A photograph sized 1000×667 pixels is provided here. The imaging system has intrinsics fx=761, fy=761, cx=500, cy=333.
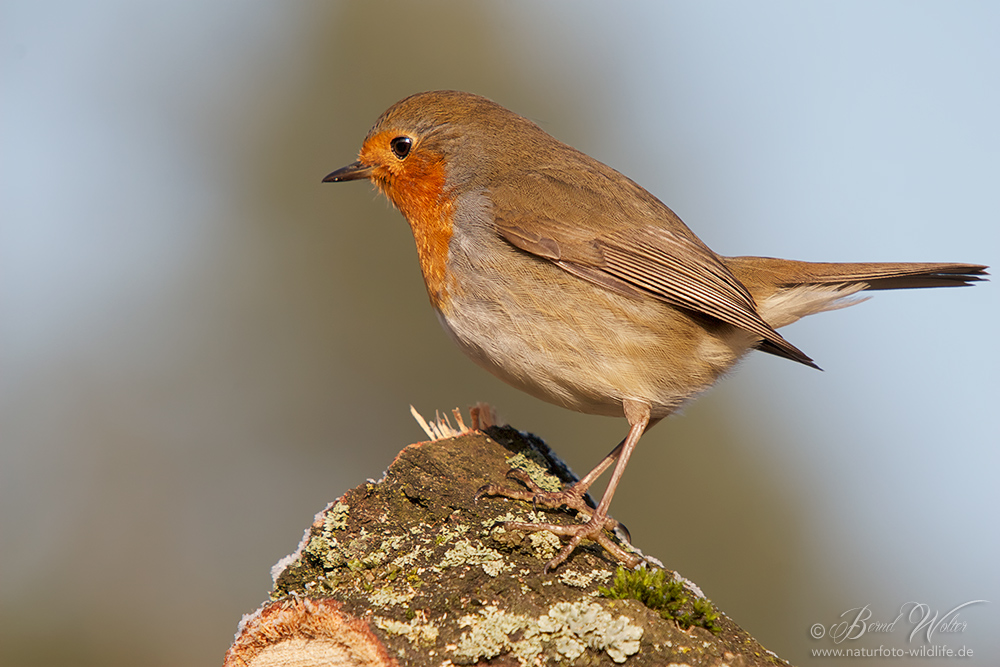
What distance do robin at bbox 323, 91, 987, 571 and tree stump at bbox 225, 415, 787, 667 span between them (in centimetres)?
48

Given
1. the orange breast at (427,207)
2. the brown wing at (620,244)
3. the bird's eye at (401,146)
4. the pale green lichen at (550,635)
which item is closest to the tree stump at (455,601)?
the pale green lichen at (550,635)

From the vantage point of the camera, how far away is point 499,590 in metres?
2.36

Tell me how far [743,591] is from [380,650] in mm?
10434

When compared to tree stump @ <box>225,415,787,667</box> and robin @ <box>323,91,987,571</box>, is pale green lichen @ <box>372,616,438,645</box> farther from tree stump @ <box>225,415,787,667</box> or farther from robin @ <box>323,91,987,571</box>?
robin @ <box>323,91,987,571</box>

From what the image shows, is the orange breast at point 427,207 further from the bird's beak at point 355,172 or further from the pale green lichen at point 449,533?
the pale green lichen at point 449,533

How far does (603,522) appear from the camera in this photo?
9.93 ft

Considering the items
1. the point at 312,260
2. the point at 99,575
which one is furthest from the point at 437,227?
the point at 99,575

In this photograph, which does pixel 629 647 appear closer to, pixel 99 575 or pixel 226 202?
pixel 99 575

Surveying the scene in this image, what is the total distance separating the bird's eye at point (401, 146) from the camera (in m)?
4.04

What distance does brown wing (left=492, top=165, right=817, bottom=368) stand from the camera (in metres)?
3.62

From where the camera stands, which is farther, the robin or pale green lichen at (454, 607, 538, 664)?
the robin

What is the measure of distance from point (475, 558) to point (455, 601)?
8.1 inches

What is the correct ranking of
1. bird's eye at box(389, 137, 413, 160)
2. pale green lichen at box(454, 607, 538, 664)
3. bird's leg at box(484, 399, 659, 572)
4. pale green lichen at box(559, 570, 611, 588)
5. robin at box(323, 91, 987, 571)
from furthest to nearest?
bird's eye at box(389, 137, 413, 160)
robin at box(323, 91, 987, 571)
bird's leg at box(484, 399, 659, 572)
pale green lichen at box(559, 570, 611, 588)
pale green lichen at box(454, 607, 538, 664)

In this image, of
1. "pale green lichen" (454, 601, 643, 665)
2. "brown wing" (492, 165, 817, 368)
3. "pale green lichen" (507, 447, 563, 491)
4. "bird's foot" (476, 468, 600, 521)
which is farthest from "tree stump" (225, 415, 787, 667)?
"brown wing" (492, 165, 817, 368)
